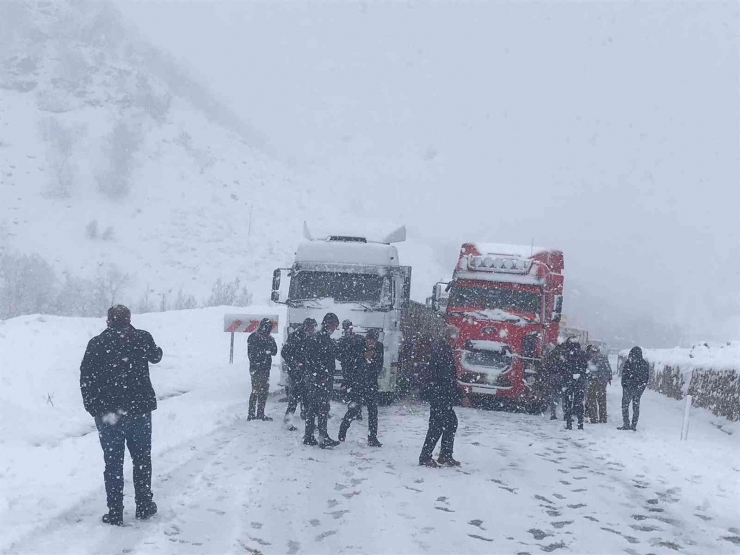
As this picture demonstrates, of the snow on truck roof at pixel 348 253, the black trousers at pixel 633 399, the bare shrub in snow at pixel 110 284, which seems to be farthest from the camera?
the bare shrub in snow at pixel 110 284

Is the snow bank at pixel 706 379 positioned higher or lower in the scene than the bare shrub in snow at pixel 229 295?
lower

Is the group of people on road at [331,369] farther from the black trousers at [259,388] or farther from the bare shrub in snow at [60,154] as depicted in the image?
the bare shrub in snow at [60,154]

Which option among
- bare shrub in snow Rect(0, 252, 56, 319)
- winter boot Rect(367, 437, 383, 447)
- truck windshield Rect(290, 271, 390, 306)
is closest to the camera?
winter boot Rect(367, 437, 383, 447)

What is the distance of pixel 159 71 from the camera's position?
428 ft

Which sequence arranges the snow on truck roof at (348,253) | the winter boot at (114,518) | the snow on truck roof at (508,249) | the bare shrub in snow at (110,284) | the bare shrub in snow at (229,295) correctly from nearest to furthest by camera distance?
the winter boot at (114,518) → the snow on truck roof at (348,253) → the snow on truck roof at (508,249) → the bare shrub in snow at (229,295) → the bare shrub in snow at (110,284)

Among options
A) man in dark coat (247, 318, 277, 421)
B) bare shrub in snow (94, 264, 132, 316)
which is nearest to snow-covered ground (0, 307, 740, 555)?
man in dark coat (247, 318, 277, 421)

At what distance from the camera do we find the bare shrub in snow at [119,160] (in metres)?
93.1

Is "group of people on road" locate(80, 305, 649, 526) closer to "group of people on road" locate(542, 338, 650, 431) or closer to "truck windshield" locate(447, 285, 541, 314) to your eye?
"group of people on road" locate(542, 338, 650, 431)

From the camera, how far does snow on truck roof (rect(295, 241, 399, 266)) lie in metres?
16.4

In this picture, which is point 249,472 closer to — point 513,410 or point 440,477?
point 440,477

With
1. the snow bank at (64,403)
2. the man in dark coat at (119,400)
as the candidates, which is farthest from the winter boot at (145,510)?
the snow bank at (64,403)

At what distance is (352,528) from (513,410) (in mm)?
12150

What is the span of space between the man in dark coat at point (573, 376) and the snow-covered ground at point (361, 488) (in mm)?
525

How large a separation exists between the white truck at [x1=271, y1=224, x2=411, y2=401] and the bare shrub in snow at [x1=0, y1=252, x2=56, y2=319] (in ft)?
146
